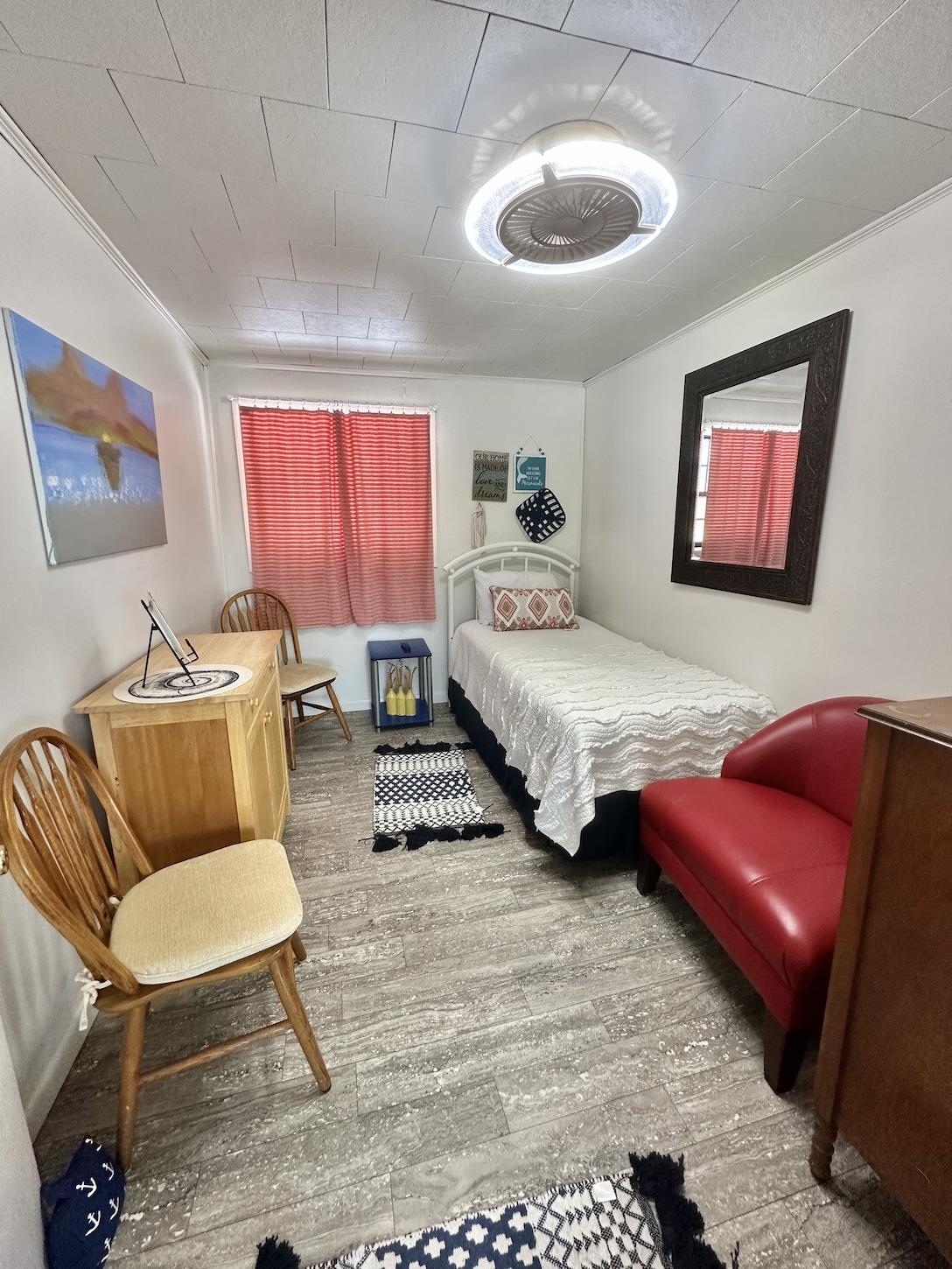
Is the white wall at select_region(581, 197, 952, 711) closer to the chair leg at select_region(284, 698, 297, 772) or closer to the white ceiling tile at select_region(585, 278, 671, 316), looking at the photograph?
the white ceiling tile at select_region(585, 278, 671, 316)

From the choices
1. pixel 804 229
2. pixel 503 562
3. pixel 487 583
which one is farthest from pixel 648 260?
pixel 503 562

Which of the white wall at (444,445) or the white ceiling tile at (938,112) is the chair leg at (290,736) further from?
the white ceiling tile at (938,112)

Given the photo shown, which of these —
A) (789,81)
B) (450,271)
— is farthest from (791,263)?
(450,271)

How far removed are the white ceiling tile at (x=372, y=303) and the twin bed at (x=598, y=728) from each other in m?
1.80

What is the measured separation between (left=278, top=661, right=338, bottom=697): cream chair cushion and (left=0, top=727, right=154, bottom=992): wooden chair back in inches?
57.2

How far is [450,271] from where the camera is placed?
2041 mm

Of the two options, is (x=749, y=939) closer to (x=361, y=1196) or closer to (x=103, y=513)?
(x=361, y=1196)

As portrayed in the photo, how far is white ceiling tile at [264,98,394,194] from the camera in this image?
128cm

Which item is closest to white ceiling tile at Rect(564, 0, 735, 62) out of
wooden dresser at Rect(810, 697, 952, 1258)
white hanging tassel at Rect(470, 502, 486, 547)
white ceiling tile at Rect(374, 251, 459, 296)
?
white ceiling tile at Rect(374, 251, 459, 296)

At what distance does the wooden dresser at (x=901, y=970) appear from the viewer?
0.81 m

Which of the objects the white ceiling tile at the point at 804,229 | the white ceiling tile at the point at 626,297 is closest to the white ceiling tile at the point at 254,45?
the white ceiling tile at the point at 626,297

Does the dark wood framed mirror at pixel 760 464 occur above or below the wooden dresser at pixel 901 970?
above

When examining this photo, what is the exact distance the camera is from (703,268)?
2.01 metres

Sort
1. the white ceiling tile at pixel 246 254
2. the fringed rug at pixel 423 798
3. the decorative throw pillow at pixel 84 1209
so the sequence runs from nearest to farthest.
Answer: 1. the decorative throw pillow at pixel 84 1209
2. the white ceiling tile at pixel 246 254
3. the fringed rug at pixel 423 798
